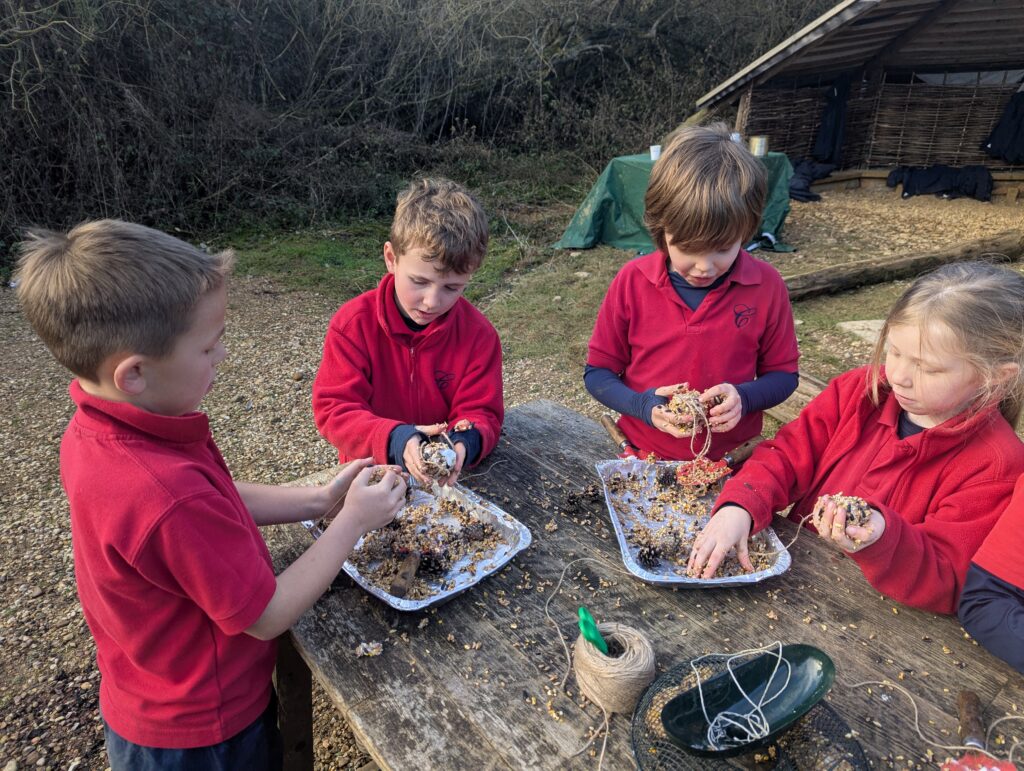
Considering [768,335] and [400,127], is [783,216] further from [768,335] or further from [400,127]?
[768,335]

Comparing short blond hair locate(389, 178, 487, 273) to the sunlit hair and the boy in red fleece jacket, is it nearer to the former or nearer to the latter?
the boy in red fleece jacket

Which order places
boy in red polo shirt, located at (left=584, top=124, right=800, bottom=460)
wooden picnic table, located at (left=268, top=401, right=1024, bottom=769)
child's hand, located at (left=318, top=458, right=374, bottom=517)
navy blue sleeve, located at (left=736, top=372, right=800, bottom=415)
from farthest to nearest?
navy blue sleeve, located at (left=736, top=372, right=800, bottom=415) → boy in red polo shirt, located at (left=584, top=124, right=800, bottom=460) → child's hand, located at (left=318, top=458, right=374, bottom=517) → wooden picnic table, located at (left=268, top=401, right=1024, bottom=769)

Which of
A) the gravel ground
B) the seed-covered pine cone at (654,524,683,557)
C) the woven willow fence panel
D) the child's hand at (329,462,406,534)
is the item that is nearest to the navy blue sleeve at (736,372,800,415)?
the seed-covered pine cone at (654,524,683,557)

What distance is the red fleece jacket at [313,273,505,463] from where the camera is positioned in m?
2.71

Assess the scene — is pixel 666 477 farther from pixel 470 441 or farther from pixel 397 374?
pixel 397 374

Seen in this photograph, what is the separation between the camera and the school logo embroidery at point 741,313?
9.54 feet

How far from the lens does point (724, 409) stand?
2654mm

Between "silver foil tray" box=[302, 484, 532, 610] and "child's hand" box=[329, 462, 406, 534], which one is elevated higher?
"child's hand" box=[329, 462, 406, 534]

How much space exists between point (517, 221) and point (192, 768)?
35.5ft

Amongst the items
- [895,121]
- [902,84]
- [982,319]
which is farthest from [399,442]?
[902,84]

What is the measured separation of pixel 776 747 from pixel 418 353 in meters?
1.83

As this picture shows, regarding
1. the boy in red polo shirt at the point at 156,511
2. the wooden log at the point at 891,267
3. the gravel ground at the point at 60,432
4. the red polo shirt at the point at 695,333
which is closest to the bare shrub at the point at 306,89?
the gravel ground at the point at 60,432

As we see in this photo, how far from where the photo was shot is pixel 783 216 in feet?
35.1

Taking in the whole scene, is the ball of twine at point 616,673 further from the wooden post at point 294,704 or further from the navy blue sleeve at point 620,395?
the navy blue sleeve at point 620,395
